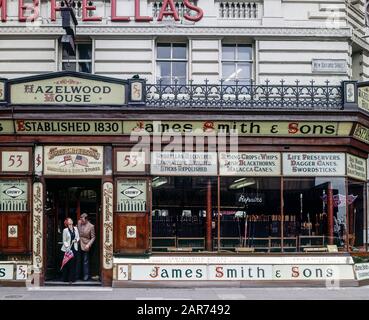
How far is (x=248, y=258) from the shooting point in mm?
19719

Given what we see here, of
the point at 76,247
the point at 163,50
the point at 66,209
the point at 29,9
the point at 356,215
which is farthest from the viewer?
the point at 163,50

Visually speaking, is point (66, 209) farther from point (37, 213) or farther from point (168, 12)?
point (168, 12)

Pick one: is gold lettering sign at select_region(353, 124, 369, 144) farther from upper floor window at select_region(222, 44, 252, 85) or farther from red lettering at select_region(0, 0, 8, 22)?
red lettering at select_region(0, 0, 8, 22)

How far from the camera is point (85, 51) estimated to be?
75.9 feet

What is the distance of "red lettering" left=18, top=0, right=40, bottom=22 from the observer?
22.6 metres

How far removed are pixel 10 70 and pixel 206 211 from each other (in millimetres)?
7876

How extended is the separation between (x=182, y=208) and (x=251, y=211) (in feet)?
6.25

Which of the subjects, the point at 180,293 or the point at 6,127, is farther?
the point at 6,127

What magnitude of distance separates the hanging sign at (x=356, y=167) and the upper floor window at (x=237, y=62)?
14.5 ft

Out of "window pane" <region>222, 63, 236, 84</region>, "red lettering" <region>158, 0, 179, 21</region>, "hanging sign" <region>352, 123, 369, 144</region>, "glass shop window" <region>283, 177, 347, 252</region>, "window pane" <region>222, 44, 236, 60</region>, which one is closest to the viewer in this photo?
"glass shop window" <region>283, 177, 347, 252</region>

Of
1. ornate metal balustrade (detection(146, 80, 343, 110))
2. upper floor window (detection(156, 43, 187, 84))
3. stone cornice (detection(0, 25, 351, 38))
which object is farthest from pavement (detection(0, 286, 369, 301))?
stone cornice (detection(0, 25, 351, 38))

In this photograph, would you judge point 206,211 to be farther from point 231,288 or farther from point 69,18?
point 69,18

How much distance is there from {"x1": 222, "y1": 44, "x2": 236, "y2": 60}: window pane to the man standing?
23.0 ft

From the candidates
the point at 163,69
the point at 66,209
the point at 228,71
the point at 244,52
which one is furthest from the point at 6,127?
the point at 244,52
